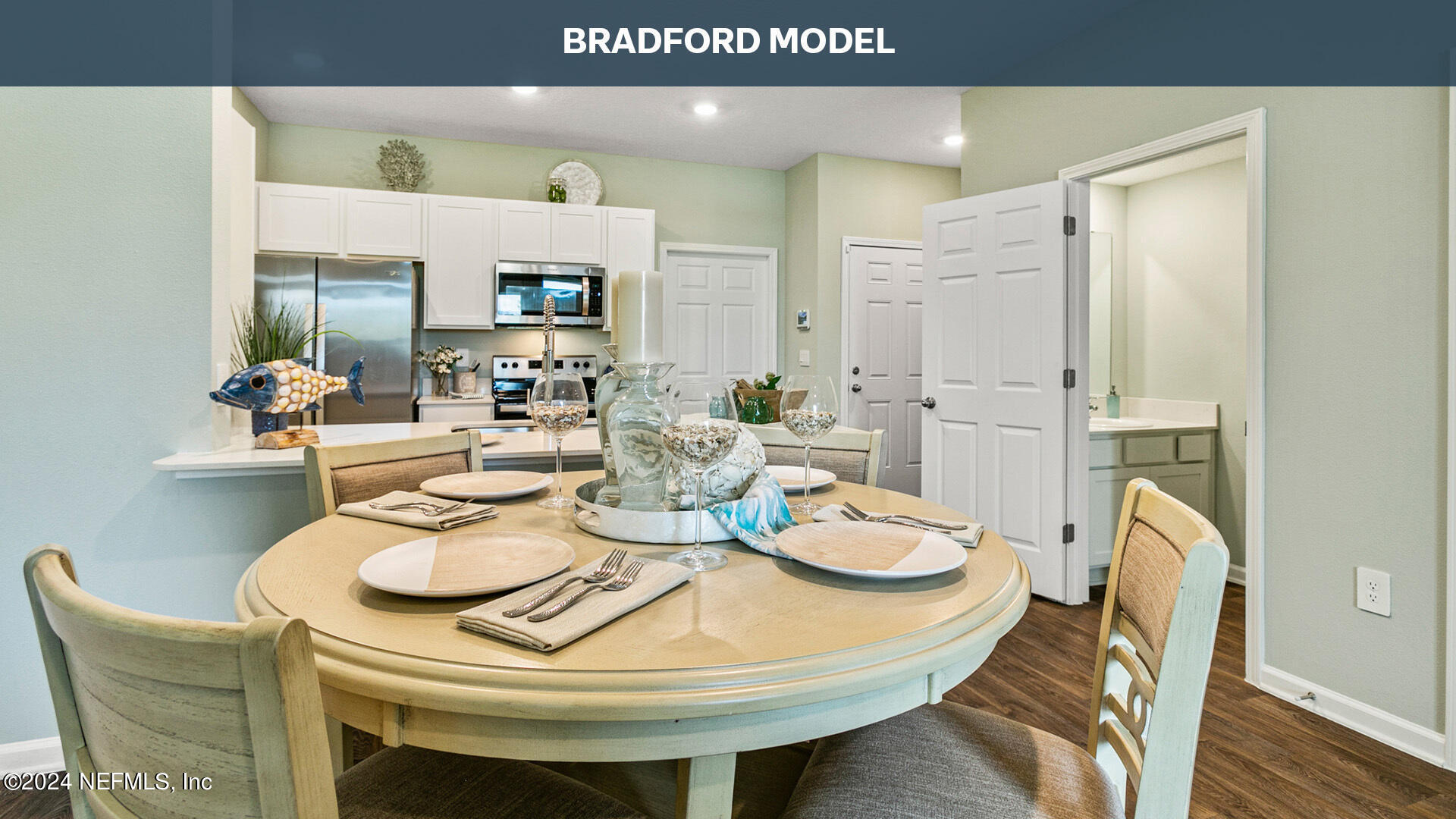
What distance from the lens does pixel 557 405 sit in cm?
143

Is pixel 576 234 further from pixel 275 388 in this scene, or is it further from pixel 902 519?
pixel 902 519

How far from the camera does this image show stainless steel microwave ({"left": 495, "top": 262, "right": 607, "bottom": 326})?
14.6 ft

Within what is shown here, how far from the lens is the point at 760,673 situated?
694 mm

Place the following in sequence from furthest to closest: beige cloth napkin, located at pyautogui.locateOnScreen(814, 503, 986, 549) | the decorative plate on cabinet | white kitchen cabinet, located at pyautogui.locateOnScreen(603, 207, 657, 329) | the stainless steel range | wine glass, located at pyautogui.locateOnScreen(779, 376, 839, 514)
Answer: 1. the decorative plate on cabinet
2. white kitchen cabinet, located at pyautogui.locateOnScreen(603, 207, 657, 329)
3. the stainless steel range
4. wine glass, located at pyautogui.locateOnScreen(779, 376, 839, 514)
5. beige cloth napkin, located at pyautogui.locateOnScreen(814, 503, 986, 549)

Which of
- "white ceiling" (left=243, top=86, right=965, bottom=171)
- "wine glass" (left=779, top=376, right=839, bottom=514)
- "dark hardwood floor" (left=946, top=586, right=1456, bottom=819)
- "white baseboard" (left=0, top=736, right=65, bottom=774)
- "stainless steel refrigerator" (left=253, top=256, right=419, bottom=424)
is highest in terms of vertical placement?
"white ceiling" (left=243, top=86, right=965, bottom=171)

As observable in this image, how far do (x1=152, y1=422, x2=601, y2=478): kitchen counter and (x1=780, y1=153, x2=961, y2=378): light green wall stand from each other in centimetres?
248

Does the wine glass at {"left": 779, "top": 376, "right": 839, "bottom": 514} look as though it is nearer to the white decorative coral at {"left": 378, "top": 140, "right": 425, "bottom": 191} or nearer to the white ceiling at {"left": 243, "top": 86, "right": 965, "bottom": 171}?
the white ceiling at {"left": 243, "top": 86, "right": 965, "bottom": 171}

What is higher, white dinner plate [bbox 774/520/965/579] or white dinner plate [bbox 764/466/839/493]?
white dinner plate [bbox 764/466/839/493]

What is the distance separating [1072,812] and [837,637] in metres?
0.42

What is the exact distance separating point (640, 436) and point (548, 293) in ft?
11.7

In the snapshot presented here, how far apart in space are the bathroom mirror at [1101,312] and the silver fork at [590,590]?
4124 mm

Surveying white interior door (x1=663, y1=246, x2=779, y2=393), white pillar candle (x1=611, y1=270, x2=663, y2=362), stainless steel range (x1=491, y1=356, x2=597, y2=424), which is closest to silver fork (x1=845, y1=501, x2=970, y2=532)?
white pillar candle (x1=611, y1=270, x2=663, y2=362)

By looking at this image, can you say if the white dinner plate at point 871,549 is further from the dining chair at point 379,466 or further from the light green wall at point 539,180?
the light green wall at point 539,180

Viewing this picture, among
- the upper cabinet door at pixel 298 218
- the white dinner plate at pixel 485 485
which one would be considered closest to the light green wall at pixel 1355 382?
the white dinner plate at pixel 485 485
